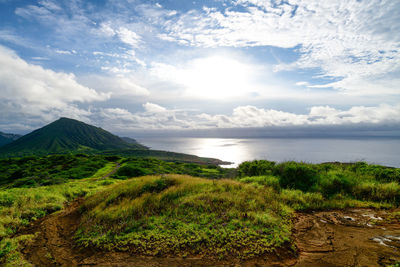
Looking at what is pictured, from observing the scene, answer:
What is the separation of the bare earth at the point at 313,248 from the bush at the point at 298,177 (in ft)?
10.9

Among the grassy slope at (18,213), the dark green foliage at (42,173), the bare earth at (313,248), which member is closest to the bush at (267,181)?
the bare earth at (313,248)

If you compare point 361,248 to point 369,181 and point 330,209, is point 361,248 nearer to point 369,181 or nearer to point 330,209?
point 330,209

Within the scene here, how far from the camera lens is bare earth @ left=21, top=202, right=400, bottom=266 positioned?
5.05 m

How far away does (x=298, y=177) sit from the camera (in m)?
12.0

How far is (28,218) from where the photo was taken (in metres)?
9.10

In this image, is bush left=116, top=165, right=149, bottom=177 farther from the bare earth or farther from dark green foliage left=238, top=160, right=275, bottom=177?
the bare earth

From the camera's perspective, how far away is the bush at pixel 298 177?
11.2 m

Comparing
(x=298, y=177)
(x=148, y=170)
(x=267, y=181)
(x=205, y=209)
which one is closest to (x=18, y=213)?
(x=205, y=209)

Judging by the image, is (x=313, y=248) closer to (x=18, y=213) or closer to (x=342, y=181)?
(x=342, y=181)

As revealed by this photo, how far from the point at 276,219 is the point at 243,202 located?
1.74m

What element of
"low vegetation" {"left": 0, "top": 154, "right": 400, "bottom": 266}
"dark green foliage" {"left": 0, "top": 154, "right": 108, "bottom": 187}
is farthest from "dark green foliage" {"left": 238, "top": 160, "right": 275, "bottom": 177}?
"dark green foliage" {"left": 0, "top": 154, "right": 108, "bottom": 187}

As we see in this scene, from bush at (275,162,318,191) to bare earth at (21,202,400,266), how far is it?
3307 mm

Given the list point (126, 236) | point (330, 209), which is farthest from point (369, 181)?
point (126, 236)

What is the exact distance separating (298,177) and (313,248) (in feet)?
23.4
